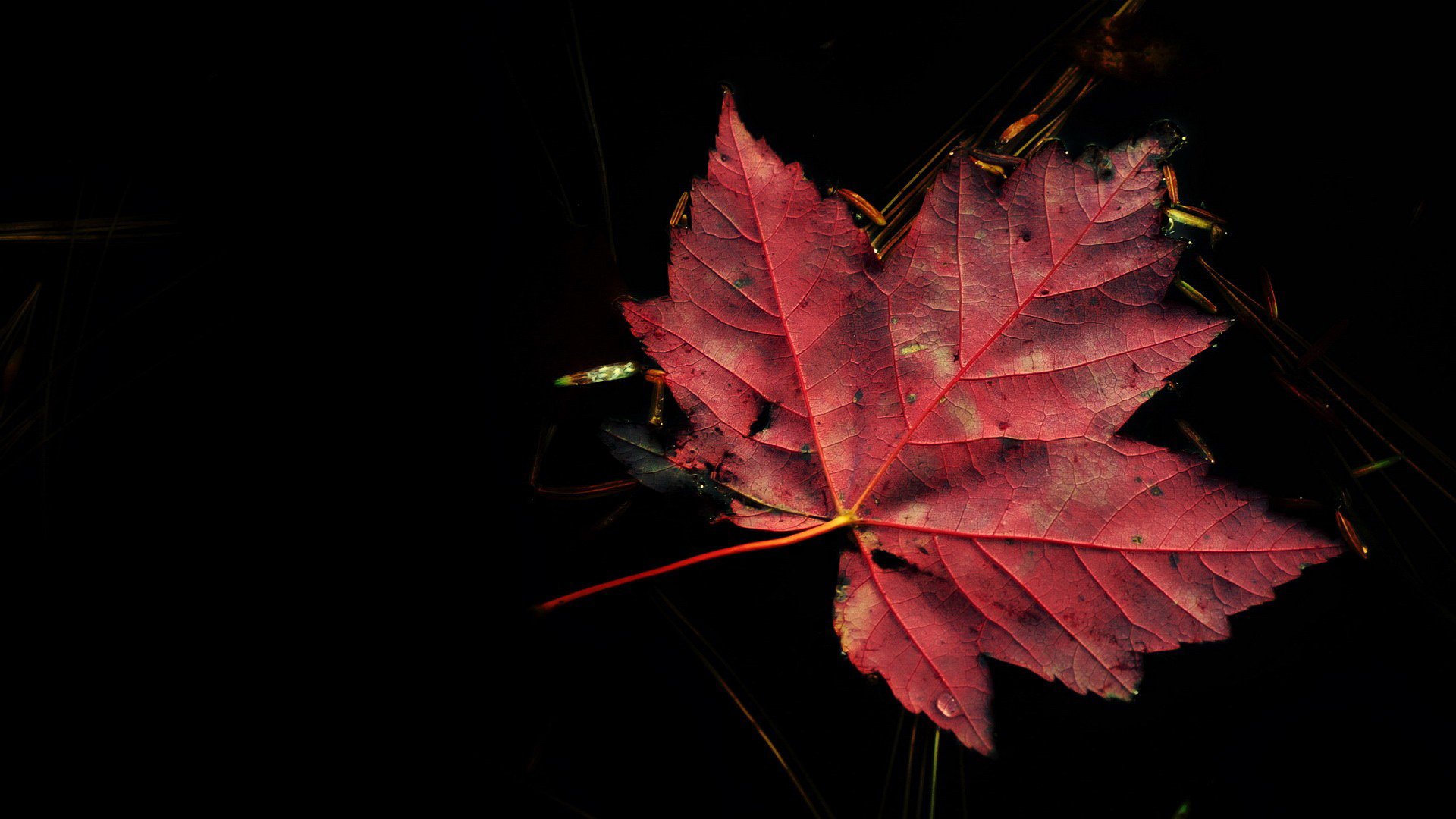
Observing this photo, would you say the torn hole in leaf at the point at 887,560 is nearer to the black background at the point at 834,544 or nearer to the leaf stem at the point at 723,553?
the leaf stem at the point at 723,553

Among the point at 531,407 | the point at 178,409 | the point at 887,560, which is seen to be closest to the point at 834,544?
the point at 887,560

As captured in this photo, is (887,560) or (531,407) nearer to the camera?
(887,560)

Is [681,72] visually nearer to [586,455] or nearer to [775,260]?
[775,260]

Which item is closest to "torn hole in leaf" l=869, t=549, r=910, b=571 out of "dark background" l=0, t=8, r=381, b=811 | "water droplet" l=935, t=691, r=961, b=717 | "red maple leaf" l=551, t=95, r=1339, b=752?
"red maple leaf" l=551, t=95, r=1339, b=752

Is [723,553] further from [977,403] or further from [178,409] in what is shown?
[178,409]

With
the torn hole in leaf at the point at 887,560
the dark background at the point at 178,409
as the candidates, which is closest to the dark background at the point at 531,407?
the dark background at the point at 178,409

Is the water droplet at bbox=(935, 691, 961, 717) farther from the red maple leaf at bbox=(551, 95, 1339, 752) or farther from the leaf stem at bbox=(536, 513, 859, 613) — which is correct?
the leaf stem at bbox=(536, 513, 859, 613)

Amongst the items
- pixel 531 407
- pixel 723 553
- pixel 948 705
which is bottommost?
pixel 948 705
